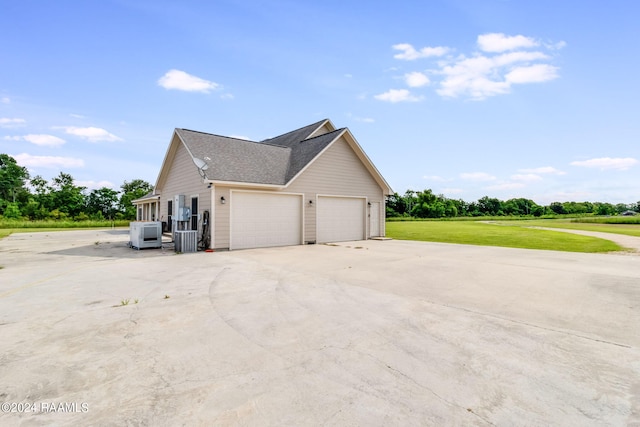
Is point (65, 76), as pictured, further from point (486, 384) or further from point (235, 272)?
point (486, 384)

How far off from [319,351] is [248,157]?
12.5 meters

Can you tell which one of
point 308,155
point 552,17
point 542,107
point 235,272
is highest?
point 552,17

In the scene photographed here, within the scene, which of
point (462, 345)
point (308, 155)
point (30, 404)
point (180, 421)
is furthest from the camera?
point (308, 155)

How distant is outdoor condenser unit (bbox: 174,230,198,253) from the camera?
11.6m

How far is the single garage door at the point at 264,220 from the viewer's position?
1267 centimetres

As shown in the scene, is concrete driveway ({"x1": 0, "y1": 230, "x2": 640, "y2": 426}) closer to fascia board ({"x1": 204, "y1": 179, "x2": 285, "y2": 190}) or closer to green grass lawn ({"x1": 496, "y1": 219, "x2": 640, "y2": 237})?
fascia board ({"x1": 204, "y1": 179, "x2": 285, "y2": 190})

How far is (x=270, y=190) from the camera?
1343 centimetres

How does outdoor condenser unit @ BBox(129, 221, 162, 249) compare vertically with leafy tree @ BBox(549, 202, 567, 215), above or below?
below

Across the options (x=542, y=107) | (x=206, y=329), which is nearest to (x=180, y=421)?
(x=206, y=329)

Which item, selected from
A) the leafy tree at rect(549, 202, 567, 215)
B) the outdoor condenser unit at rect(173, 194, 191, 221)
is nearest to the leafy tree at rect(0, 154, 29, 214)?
the outdoor condenser unit at rect(173, 194, 191, 221)

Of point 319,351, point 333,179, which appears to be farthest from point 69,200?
point 319,351

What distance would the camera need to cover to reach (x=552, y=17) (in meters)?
10.5

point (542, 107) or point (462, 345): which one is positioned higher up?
point (542, 107)

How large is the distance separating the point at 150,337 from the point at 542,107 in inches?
756
